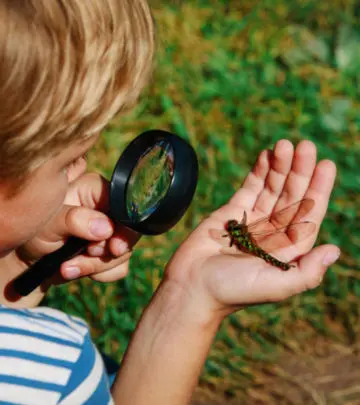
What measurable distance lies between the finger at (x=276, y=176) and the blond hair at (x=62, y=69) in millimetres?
558

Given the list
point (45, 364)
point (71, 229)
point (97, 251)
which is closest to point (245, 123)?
point (97, 251)

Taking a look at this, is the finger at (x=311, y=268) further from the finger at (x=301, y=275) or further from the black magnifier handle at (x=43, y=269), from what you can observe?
the black magnifier handle at (x=43, y=269)

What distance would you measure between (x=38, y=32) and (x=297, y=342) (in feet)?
6.66

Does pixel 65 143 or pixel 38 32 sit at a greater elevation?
pixel 38 32

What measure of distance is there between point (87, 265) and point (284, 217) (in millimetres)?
534

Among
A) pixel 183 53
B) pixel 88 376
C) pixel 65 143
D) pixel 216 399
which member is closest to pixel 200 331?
pixel 88 376

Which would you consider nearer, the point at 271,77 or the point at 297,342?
the point at 297,342

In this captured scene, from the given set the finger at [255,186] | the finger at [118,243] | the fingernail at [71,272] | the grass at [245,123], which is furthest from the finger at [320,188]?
the grass at [245,123]

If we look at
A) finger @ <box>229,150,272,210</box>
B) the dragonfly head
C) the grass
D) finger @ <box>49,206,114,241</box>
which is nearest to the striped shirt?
finger @ <box>49,206,114,241</box>

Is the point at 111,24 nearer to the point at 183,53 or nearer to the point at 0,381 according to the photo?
the point at 0,381

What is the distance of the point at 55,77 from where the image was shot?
1430 mm

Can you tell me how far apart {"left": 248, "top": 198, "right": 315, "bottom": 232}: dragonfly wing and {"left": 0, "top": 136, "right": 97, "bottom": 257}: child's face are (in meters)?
0.64

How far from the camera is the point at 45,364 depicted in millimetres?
1576

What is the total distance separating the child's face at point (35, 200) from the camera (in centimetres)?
158
